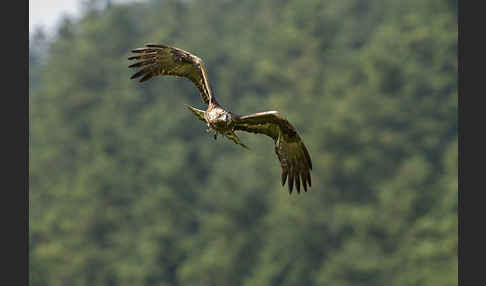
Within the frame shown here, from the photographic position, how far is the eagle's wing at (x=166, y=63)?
1517 centimetres

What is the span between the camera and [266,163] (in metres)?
66.8

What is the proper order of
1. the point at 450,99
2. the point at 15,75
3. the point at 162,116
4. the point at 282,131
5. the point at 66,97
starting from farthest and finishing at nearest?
1. the point at 66,97
2. the point at 162,116
3. the point at 450,99
4. the point at 15,75
5. the point at 282,131

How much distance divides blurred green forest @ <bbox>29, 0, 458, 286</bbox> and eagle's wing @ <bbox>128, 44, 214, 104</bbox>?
3644 cm

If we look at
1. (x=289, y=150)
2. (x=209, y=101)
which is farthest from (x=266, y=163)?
(x=209, y=101)

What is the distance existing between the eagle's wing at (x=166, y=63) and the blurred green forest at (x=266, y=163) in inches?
1435

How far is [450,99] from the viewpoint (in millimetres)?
68750

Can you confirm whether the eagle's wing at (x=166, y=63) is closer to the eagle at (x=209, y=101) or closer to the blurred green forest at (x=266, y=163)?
the eagle at (x=209, y=101)

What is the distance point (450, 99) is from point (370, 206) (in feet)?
38.6

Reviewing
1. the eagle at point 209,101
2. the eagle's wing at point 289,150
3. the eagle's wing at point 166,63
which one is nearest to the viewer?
the eagle at point 209,101

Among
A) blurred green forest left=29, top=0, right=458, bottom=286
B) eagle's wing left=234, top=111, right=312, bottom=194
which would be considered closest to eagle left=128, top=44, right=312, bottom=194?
eagle's wing left=234, top=111, right=312, bottom=194

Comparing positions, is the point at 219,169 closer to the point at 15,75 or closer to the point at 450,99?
the point at 450,99

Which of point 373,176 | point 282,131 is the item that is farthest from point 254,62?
point 282,131

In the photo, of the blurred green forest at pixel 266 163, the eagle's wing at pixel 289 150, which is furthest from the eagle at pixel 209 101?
the blurred green forest at pixel 266 163

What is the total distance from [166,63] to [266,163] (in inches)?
2025
